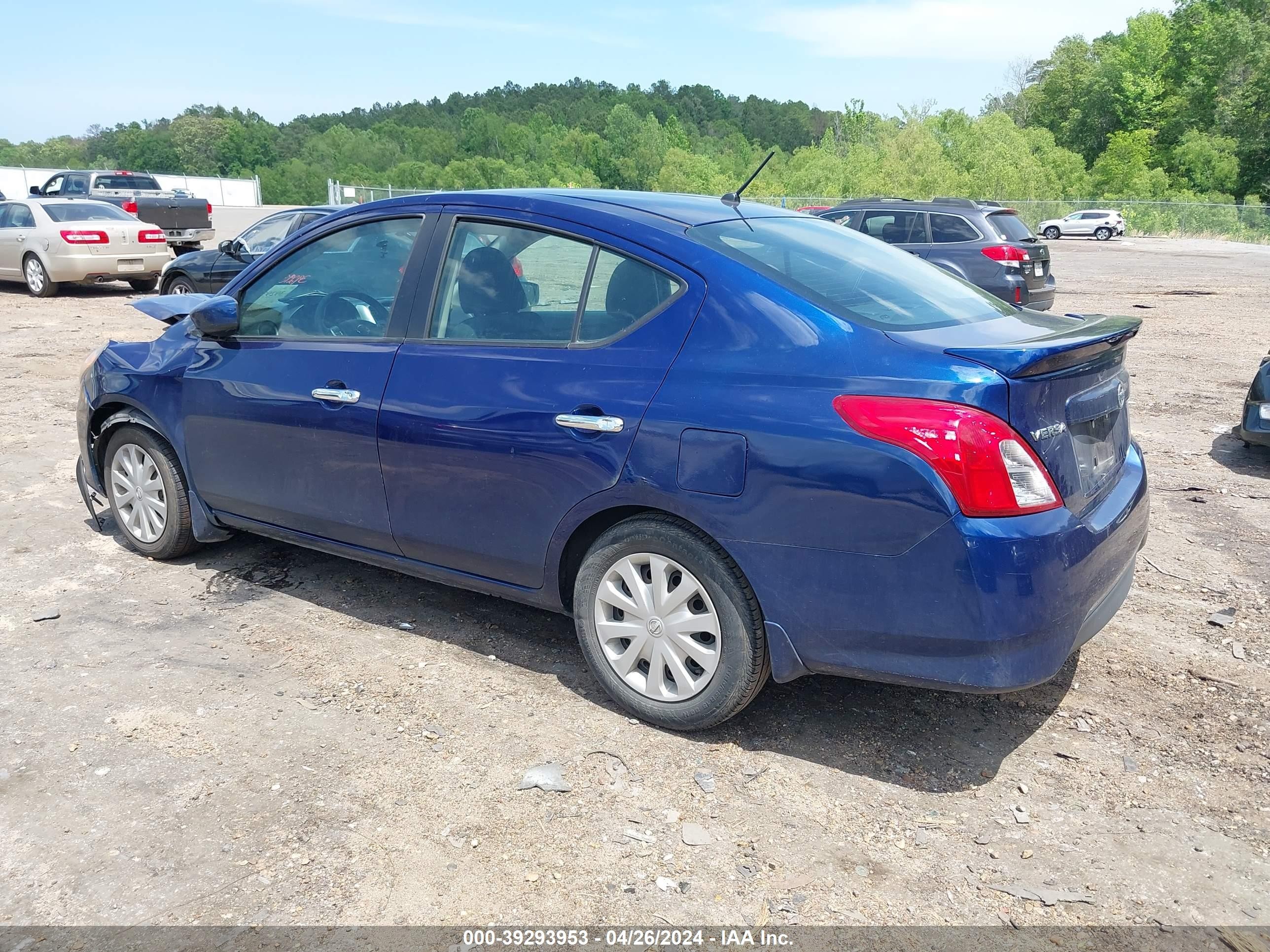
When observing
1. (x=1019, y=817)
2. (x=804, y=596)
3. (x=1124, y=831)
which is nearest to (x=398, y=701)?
(x=804, y=596)

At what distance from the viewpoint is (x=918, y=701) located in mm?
3900

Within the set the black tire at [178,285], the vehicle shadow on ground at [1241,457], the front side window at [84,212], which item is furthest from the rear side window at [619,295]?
the front side window at [84,212]

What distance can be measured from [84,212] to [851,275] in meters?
16.8

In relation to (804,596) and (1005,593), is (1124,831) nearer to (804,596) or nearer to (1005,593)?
(1005,593)

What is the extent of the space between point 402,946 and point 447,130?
122 metres

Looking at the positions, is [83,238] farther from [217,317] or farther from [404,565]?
[404,565]

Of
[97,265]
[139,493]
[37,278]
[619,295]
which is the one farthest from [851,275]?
[37,278]

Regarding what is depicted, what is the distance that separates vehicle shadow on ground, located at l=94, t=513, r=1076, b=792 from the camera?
3482mm

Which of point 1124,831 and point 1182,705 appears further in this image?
point 1182,705

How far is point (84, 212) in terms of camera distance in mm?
16953

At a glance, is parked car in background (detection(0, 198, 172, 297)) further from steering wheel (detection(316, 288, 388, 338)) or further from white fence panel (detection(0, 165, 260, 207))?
white fence panel (detection(0, 165, 260, 207))

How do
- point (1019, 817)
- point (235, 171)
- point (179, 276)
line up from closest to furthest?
point (1019, 817), point (179, 276), point (235, 171)

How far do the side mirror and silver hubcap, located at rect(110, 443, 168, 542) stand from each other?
0.89 meters

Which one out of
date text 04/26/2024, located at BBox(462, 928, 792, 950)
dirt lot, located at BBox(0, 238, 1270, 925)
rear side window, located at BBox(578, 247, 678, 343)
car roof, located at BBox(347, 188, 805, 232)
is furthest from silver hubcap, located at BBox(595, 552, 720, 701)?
car roof, located at BBox(347, 188, 805, 232)
